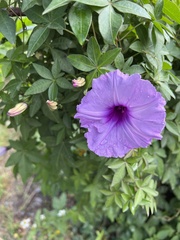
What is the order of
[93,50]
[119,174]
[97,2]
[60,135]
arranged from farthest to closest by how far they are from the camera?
[60,135] < [119,174] < [93,50] < [97,2]

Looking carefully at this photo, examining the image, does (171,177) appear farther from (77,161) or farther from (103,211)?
(103,211)

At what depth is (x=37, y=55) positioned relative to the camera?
0.88 m

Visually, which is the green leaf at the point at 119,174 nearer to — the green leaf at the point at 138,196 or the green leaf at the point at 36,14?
the green leaf at the point at 138,196

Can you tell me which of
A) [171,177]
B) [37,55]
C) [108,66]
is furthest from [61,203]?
[108,66]

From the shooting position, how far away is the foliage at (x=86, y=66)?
0.66 m

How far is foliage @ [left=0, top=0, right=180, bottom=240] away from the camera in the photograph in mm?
661

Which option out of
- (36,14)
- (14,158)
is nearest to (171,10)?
(36,14)

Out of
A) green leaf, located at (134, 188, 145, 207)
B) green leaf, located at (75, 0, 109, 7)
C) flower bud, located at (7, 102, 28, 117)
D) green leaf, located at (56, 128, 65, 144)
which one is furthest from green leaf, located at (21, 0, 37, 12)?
green leaf, located at (134, 188, 145, 207)

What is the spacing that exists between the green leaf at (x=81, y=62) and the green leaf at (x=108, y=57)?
2 centimetres

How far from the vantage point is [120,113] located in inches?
28.4

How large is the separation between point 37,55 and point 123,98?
32 centimetres

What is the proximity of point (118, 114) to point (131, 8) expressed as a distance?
0.69 ft

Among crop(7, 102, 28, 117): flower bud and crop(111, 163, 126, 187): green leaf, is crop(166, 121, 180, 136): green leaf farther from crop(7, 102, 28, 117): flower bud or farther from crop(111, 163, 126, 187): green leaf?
crop(7, 102, 28, 117): flower bud

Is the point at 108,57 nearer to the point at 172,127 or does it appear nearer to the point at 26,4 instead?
the point at 26,4
